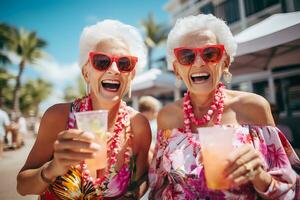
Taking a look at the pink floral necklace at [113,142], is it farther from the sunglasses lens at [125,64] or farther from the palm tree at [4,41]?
the palm tree at [4,41]

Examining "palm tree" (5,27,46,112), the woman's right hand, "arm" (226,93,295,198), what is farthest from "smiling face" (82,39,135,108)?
"palm tree" (5,27,46,112)

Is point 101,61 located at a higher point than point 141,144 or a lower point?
higher

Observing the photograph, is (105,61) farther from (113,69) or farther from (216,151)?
(216,151)

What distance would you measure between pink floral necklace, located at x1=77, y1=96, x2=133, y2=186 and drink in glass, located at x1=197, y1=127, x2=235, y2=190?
0.92 meters

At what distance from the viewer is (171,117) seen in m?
2.28

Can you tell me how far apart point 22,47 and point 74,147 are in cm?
3485

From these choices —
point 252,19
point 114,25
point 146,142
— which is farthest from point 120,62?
point 252,19

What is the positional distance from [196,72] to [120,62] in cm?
67

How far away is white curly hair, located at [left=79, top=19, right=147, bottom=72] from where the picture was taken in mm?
2195

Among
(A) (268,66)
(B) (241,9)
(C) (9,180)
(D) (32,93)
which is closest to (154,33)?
(B) (241,9)

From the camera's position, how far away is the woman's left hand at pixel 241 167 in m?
1.33

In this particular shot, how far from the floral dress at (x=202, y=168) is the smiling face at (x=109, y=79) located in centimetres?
65

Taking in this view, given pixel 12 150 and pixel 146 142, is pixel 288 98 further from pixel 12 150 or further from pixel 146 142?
pixel 12 150

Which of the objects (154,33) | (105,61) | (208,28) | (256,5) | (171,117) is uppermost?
(154,33)
